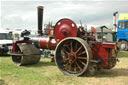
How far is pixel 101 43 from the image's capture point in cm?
554

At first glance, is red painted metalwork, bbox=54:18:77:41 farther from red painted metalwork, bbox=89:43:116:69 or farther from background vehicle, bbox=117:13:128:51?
background vehicle, bbox=117:13:128:51

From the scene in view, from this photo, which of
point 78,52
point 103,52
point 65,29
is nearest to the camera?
point 103,52

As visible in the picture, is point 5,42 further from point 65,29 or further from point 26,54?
point 65,29

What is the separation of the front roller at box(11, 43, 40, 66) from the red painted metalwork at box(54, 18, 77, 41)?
1579mm

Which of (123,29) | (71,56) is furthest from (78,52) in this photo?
(123,29)

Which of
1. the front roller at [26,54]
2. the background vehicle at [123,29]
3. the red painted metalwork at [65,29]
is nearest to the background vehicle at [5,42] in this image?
the front roller at [26,54]

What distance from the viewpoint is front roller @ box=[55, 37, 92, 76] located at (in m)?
5.48

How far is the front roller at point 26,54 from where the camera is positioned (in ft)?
23.3

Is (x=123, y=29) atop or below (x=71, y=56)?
atop

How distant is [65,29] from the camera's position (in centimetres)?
604

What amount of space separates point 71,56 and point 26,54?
2300 millimetres

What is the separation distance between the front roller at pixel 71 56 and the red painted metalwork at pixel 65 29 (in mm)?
358

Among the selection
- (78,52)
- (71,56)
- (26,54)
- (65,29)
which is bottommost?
(26,54)

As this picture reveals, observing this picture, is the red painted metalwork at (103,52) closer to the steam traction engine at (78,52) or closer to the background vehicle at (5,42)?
the steam traction engine at (78,52)
